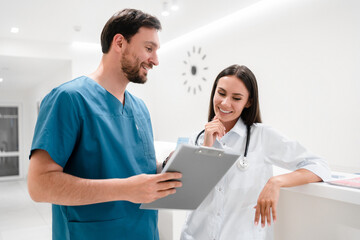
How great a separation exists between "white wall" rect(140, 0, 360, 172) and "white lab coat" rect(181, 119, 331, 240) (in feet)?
6.39

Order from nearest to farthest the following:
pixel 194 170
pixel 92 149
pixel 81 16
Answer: pixel 194 170
pixel 92 149
pixel 81 16

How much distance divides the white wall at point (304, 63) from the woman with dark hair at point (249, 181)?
1.95m

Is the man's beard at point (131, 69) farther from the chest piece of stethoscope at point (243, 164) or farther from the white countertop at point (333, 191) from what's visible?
the white countertop at point (333, 191)

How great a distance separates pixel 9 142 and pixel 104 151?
1013 centimetres

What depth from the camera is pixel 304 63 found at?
336 centimetres

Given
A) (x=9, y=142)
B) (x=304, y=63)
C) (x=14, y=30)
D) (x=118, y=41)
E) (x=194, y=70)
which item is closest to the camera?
(x=118, y=41)

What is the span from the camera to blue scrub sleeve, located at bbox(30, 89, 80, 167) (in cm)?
102

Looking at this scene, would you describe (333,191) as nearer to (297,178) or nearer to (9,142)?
(297,178)

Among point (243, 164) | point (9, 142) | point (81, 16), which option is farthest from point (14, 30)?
point (9, 142)

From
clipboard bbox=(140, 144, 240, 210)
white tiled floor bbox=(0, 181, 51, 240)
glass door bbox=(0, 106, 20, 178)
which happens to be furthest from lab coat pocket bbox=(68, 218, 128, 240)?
glass door bbox=(0, 106, 20, 178)

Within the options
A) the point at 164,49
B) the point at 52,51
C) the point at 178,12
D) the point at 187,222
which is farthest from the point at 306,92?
the point at 52,51

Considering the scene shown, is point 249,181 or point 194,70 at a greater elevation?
point 194,70

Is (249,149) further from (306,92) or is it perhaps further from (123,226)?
(306,92)

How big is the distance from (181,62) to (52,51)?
93.5 inches
